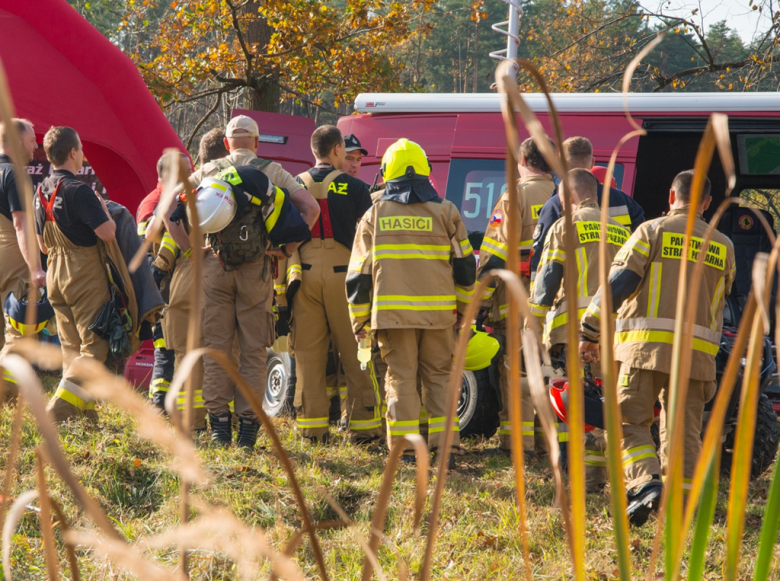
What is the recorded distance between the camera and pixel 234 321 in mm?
5168

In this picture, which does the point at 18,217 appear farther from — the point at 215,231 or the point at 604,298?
the point at 604,298

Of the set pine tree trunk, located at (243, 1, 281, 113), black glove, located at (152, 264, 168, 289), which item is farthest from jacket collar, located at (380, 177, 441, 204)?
pine tree trunk, located at (243, 1, 281, 113)

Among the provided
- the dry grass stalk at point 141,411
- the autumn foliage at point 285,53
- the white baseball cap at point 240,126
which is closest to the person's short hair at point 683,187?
the white baseball cap at point 240,126

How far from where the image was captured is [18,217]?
490 cm

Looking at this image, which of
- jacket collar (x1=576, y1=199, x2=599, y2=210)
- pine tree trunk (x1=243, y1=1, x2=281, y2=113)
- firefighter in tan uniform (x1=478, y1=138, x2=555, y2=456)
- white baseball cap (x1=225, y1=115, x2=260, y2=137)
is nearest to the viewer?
jacket collar (x1=576, y1=199, x2=599, y2=210)

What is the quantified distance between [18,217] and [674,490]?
4.75 meters

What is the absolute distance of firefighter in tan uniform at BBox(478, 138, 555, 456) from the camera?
5117mm

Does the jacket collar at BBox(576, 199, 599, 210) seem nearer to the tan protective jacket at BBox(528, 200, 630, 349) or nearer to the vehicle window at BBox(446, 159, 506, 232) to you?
the tan protective jacket at BBox(528, 200, 630, 349)

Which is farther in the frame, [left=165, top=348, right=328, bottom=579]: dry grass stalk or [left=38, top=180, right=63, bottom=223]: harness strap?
[left=38, top=180, right=63, bottom=223]: harness strap

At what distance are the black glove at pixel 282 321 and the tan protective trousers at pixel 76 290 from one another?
1126 mm

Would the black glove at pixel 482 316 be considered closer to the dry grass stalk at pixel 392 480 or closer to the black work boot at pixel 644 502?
the black work boot at pixel 644 502

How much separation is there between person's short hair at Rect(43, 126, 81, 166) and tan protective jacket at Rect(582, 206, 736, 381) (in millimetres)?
3045

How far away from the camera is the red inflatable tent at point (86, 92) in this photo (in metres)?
7.27

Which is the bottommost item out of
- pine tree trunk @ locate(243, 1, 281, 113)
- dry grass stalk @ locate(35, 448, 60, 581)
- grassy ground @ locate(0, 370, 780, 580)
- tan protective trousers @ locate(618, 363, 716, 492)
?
grassy ground @ locate(0, 370, 780, 580)
